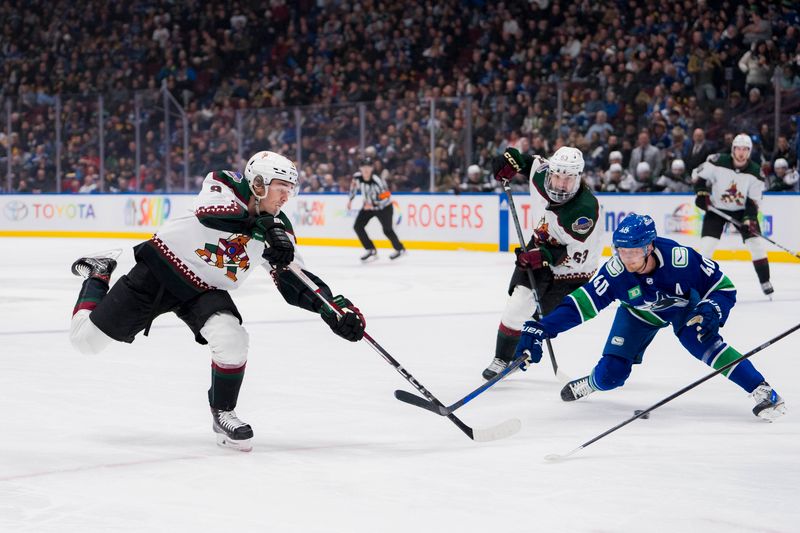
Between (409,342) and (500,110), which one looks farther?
(500,110)

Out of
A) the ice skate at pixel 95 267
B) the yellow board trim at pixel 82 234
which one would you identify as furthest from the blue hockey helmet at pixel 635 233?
the yellow board trim at pixel 82 234

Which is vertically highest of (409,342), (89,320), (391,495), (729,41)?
(729,41)

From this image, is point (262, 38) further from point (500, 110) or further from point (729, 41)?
point (729, 41)

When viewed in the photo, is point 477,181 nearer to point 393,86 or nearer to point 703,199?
point 393,86

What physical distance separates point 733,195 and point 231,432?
646 centimetres

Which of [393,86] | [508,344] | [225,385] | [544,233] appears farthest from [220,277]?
[393,86]

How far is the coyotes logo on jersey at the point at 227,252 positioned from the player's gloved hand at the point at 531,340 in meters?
1.20

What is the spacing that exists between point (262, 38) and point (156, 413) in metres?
16.9

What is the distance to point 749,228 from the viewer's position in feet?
30.1

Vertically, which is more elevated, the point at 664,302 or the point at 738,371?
the point at 664,302

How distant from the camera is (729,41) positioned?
13.7 m

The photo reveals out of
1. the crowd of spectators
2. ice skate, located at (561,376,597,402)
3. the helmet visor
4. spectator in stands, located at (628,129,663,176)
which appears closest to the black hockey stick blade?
ice skate, located at (561,376,597,402)

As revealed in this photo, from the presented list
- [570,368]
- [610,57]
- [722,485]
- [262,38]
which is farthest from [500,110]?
[722,485]

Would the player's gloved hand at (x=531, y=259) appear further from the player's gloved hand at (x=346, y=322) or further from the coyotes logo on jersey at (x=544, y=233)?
the player's gloved hand at (x=346, y=322)
